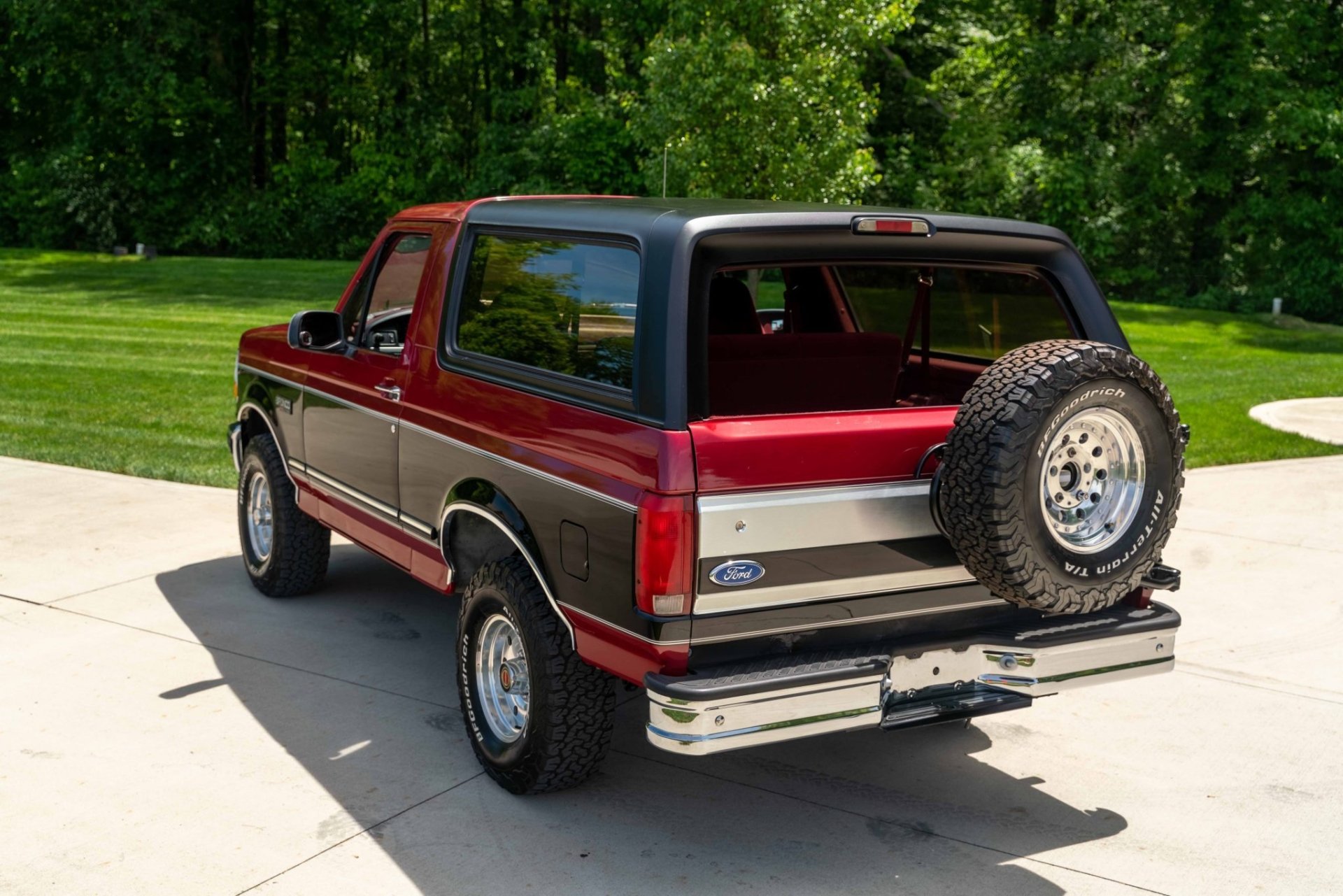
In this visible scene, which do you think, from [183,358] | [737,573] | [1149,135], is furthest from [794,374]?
[1149,135]

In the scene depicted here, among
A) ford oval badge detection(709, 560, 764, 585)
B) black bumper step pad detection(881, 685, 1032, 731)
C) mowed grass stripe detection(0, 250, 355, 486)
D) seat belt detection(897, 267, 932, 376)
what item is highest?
seat belt detection(897, 267, 932, 376)

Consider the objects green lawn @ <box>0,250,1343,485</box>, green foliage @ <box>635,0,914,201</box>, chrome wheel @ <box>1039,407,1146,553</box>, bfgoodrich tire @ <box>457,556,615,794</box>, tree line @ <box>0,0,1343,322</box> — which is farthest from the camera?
tree line @ <box>0,0,1343,322</box>

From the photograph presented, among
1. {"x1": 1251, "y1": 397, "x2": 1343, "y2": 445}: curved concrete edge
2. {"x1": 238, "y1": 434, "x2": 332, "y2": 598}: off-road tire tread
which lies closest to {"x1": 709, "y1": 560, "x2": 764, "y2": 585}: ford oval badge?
{"x1": 238, "y1": 434, "x2": 332, "y2": 598}: off-road tire tread

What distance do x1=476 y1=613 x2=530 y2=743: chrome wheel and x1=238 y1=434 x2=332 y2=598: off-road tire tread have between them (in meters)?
2.16

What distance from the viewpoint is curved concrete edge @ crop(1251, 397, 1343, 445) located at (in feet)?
39.4

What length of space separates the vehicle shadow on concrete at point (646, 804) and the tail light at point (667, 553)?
91 cm

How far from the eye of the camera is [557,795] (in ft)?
15.8

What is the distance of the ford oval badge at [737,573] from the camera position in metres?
3.96

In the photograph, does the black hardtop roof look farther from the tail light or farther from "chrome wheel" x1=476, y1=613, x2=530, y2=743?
"chrome wheel" x1=476, y1=613, x2=530, y2=743

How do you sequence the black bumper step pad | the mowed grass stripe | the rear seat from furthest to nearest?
the mowed grass stripe < the rear seat < the black bumper step pad

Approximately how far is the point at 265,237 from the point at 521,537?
109ft

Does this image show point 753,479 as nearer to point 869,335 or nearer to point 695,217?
point 695,217

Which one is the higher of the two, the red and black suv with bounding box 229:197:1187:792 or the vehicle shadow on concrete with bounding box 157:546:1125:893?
the red and black suv with bounding box 229:197:1187:792

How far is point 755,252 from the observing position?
4309mm
